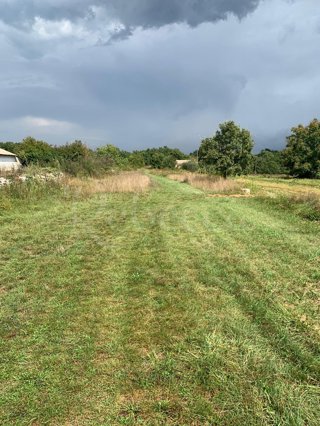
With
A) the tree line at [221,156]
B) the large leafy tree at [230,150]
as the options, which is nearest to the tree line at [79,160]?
the tree line at [221,156]

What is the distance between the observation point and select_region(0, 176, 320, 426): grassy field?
93.7 inches

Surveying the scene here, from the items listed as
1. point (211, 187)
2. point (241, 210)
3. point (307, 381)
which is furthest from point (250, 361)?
point (211, 187)

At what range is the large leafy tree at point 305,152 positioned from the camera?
49.0 metres

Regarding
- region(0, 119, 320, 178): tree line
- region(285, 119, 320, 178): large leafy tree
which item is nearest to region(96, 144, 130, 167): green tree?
region(0, 119, 320, 178): tree line

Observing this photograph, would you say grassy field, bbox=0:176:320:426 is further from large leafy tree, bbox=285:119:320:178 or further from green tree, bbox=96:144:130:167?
large leafy tree, bbox=285:119:320:178

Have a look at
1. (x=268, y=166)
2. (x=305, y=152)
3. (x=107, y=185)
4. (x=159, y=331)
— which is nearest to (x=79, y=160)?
(x=107, y=185)

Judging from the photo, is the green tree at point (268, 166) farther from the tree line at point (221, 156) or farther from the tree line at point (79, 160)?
the tree line at point (79, 160)

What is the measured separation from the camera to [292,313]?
3.70 m

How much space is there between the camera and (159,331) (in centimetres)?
333

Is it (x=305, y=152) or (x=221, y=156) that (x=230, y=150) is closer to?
(x=221, y=156)

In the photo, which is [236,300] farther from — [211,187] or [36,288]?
[211,187]

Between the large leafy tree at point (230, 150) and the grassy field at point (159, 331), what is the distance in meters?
17.1

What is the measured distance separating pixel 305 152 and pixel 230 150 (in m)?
31.9

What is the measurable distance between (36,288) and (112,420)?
8.45 ft
